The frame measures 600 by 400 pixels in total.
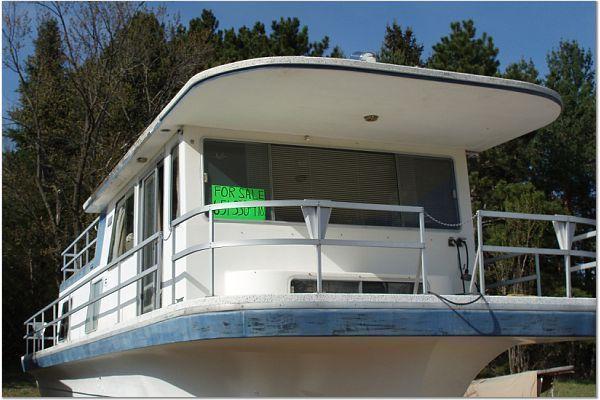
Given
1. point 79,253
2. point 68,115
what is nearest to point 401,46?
point 68,115

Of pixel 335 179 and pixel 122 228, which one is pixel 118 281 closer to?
pixel 122 228

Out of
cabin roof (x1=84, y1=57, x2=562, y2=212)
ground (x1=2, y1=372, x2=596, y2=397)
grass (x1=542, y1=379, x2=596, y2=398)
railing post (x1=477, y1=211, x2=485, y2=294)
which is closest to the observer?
railing post (x1=477, y1=211, x2=485, y2=294)

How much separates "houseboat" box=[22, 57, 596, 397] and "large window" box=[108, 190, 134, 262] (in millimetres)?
117

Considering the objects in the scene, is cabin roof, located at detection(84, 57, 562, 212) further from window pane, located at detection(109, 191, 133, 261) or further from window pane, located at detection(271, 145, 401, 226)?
window pane, located at detection(109, 191, 133, 261)

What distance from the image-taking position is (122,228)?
397 inches

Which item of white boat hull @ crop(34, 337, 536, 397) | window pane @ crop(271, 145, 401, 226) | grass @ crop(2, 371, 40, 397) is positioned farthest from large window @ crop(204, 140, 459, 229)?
grass @ crop(2, 371, 40, 397)

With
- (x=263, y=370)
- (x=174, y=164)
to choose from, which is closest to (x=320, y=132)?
(x=174, y=164)

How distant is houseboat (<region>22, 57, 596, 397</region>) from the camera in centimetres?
616

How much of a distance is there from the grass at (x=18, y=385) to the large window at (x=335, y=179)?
12209 mm

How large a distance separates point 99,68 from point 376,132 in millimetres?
17389

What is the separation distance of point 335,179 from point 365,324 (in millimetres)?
2574

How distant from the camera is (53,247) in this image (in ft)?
80.9

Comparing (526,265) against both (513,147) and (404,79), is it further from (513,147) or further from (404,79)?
(404,79)

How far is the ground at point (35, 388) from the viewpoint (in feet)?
62.7
